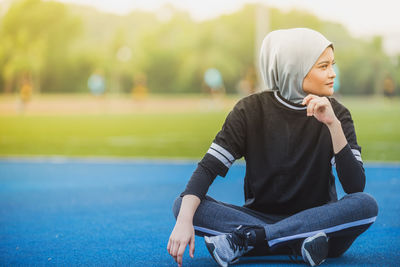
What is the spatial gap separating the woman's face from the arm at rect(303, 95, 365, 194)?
0.63 ft

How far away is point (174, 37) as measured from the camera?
19516mm

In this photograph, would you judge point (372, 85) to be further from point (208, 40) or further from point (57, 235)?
point (57, 235)

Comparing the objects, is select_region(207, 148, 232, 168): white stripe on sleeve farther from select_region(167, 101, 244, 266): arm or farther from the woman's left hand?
the woman's left hand

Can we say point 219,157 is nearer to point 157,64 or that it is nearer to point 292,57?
point 292,57

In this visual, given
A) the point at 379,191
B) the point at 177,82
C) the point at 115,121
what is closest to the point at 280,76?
the point at 379,191

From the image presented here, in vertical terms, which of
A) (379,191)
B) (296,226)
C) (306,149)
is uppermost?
(306,149)

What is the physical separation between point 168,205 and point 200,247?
1512mm

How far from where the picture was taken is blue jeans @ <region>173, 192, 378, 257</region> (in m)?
2.47

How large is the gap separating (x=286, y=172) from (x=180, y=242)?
540 millimetres

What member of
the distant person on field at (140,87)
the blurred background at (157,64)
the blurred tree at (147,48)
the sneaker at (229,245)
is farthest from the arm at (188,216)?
the distant person on field at (140,87)

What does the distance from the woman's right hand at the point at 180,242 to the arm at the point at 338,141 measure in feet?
2.04

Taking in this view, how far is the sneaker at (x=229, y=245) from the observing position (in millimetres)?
2480

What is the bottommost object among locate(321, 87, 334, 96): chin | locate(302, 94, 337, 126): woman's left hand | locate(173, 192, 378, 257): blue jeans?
locate(173, 192, 378, 257): blue jeans

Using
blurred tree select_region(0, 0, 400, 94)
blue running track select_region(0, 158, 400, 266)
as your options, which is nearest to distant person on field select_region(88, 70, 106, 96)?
blurred tree select_region(0, 0, 400, 94)
